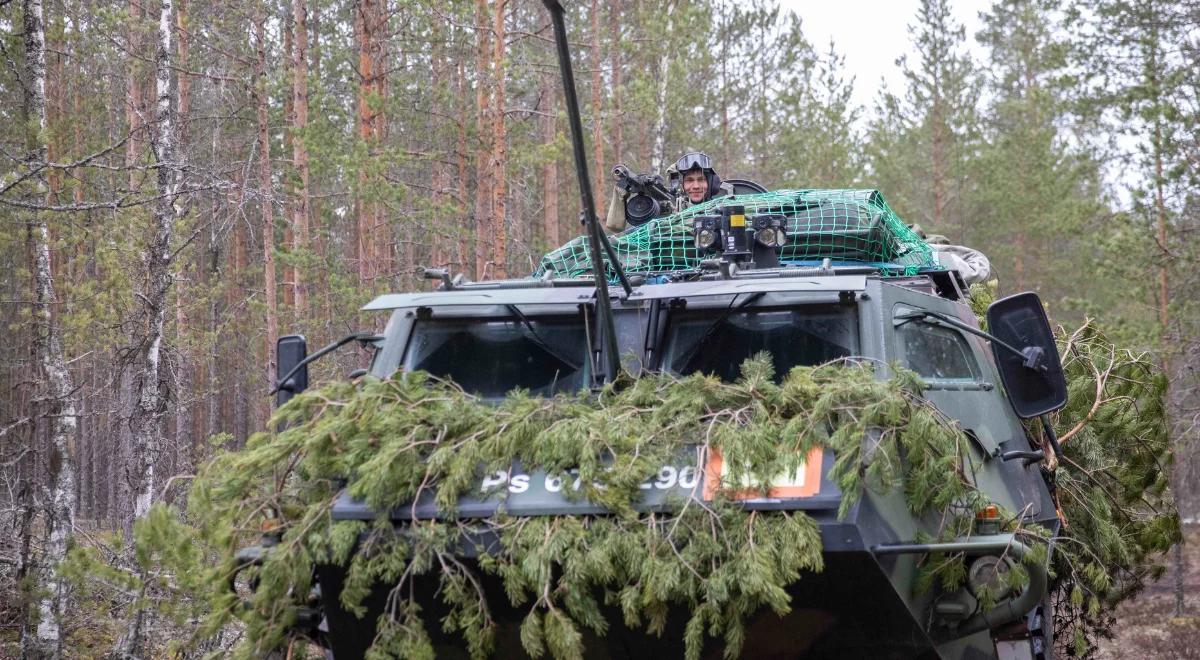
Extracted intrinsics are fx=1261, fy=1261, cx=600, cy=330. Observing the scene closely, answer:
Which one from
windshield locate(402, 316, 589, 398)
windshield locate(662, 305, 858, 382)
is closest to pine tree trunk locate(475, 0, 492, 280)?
windshield locate(402, 316, 589, 398)

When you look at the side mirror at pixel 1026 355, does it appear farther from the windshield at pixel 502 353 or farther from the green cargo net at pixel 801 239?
the windshield at pixel 502 353

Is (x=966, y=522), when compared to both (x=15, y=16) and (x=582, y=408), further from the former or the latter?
(x=15, y=16)

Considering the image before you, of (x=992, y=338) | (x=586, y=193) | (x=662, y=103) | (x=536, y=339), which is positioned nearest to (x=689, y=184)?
(x=536, y=339)

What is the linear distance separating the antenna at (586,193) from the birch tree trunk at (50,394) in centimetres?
540

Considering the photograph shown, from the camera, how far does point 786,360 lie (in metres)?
5.34

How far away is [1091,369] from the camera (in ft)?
25.3

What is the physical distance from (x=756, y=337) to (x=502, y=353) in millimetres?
1174

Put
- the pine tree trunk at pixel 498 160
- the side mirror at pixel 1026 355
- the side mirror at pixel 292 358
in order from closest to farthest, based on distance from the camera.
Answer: the side mirror at pixel 1026 355
the side mirror at pixel 292 358
the pine tree trunk at pixel 498 160

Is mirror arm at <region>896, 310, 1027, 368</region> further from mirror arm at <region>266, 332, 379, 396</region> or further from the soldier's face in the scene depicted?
the soldier's face

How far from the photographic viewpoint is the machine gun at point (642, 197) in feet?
26.3

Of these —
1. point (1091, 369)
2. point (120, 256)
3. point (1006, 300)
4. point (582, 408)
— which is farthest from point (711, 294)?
point (120, 256)

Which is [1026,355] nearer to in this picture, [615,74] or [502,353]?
[502,353]

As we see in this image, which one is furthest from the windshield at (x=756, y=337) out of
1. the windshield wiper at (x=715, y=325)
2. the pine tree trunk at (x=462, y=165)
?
the pine tree trunk at (x=462, y=165)

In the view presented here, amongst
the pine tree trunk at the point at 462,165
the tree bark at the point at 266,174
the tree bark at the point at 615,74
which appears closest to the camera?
the pine tree trunk at the point at 462,165
